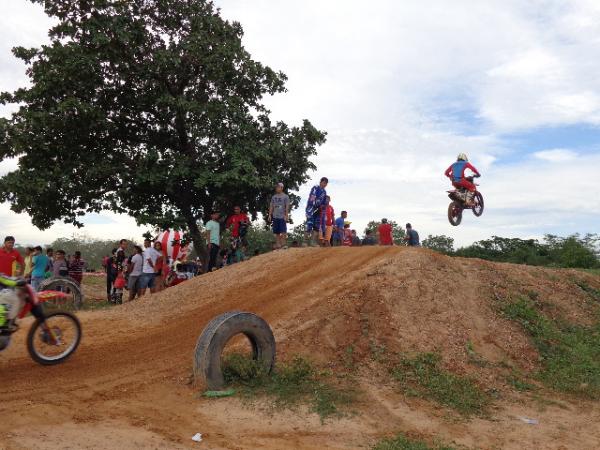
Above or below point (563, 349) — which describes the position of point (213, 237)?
above

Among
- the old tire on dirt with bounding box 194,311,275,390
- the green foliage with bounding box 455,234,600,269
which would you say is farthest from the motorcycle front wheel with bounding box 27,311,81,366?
the green foliage with bounding box 455,234,600,269

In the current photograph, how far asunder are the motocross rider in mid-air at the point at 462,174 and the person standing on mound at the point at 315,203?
3475 millimetres

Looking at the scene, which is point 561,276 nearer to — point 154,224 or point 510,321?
point 510,321

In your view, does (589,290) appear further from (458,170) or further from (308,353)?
(308,353)

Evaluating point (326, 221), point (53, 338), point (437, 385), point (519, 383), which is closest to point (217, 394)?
point (53, 338)

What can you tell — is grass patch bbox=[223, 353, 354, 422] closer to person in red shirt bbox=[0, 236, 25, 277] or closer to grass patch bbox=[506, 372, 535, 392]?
grass patch bbox=[506, 372, 535, 392]

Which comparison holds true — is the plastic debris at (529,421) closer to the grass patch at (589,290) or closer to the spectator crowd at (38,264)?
the grass patch at (589,290)

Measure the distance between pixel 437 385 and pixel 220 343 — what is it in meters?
3.20

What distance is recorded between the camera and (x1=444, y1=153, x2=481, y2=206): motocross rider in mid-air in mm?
14719

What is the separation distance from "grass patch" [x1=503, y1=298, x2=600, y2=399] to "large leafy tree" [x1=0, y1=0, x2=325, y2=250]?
438 inches

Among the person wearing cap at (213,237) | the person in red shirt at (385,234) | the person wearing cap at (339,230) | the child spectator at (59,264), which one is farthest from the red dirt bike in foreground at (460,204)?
the child spectator at (59,264)

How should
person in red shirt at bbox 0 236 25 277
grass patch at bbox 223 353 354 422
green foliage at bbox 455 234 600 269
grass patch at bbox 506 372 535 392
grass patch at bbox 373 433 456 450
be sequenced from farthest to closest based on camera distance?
green foliage at bbox 455 234 600 269, person in red shirt at bbox 0 236 25 277, grass patch at bbox 506 372 535 392, grass patch at bbox 223 353 354 422, grass patch at bbox 373 433 456 450

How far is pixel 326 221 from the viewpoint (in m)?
15.6

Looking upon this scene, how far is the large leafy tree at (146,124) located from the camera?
1889cm
